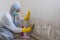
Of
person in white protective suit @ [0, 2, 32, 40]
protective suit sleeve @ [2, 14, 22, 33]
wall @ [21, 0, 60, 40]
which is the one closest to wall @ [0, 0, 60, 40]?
wall @ [21, 0, 60, 40]

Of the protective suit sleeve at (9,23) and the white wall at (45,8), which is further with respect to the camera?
the protective suit sleeve at (9,23)

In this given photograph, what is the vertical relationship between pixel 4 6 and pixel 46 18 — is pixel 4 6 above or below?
above

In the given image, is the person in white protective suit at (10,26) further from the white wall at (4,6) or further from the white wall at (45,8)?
the white wall at (4,6)

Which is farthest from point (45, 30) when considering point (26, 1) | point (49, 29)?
point (26, 1)

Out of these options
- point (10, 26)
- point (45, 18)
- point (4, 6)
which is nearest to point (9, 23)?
point (10, 26)

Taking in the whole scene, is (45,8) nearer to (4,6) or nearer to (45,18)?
(45,18)

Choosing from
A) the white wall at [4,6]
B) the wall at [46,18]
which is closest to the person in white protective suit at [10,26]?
the wall at [46,18]

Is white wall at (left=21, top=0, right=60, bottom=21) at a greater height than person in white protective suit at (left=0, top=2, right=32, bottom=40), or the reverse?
white wall at (left=21, top=0, right=60, bottom=21)

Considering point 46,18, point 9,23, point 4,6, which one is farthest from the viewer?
point 4,6

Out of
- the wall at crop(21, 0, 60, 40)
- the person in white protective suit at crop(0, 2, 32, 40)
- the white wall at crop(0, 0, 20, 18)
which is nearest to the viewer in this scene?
the wall at crop(21, 0, 60, 40)

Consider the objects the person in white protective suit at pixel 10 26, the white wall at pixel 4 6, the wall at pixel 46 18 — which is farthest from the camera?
the white wall at pixel 4 6

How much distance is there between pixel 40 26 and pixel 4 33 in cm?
46

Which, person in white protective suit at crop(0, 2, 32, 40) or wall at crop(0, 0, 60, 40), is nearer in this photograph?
wall at crop(0, 0, 60, 40)

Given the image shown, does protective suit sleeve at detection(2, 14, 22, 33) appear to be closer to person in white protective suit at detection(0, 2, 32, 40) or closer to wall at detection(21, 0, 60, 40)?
person in white protective suit at detection(0, 2, 32, 40)
